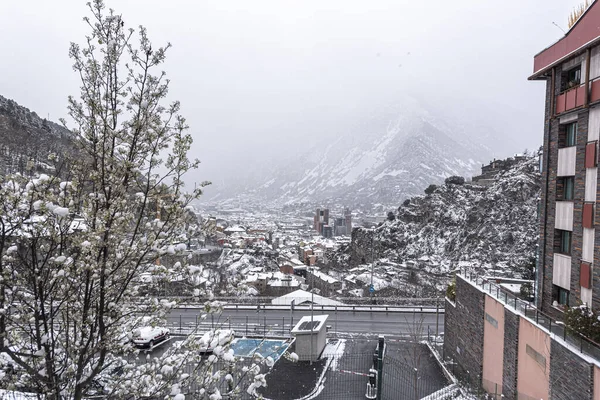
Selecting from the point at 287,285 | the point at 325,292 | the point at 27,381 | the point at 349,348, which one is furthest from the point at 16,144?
the point at 27,381

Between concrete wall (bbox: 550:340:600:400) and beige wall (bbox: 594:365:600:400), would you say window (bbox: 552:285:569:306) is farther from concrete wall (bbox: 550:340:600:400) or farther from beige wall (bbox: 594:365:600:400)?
beige wall (bbox: 594:365:600:400)

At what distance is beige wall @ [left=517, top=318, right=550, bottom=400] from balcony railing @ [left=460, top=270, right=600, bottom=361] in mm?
279

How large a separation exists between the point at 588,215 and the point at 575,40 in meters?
5.56

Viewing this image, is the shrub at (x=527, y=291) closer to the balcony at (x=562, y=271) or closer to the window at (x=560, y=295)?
the window at (x=560, y=295)

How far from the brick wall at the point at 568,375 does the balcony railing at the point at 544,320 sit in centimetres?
26

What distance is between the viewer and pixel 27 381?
16.0ft

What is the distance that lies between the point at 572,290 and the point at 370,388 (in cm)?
726

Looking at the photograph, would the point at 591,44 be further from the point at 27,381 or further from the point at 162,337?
the point at 162,337

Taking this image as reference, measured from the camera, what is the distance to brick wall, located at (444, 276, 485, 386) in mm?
15945

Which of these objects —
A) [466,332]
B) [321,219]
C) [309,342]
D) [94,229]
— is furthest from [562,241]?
A: [321,219]

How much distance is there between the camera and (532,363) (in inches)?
469

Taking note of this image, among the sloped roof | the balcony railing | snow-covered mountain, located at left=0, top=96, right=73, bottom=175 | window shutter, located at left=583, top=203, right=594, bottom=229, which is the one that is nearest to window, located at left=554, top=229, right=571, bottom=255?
window shutter, located at left=583, top=203, right=594, bottom=229

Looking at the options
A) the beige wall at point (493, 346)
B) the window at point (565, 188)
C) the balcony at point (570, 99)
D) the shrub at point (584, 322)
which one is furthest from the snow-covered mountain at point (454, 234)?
the shrub at point (584, 322)

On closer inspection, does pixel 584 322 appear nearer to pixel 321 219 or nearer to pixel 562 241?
pixel 562 241
